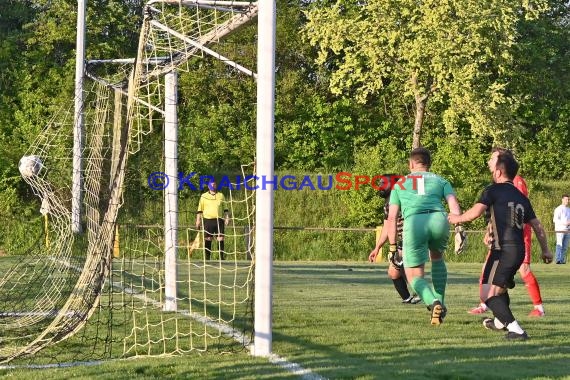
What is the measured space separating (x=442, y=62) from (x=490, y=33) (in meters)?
1.85

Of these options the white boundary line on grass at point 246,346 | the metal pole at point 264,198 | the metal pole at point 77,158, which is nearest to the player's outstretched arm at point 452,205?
the metal pole at point 264,198

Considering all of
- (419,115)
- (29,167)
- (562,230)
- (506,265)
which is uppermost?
(419,115)

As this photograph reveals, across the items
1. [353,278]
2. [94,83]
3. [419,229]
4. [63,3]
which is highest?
[63,3]

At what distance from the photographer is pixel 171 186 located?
1031 centimetres

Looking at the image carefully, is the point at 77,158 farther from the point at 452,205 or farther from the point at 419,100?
the point at 419,100

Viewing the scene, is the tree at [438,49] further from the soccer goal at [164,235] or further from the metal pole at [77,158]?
the metal pole at [77,158]

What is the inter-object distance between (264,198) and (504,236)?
2.28 m

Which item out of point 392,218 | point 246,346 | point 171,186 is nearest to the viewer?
point 246,346

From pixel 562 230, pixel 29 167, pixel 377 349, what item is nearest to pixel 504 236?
pixel 377 349

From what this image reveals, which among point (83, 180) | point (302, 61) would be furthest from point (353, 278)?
point (302, 61)

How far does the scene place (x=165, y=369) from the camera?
23.3 ft

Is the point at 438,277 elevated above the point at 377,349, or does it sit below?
above

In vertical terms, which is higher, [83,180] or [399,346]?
[83,180]

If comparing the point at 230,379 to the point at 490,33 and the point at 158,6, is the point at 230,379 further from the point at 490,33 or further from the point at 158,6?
the point at 490,33
